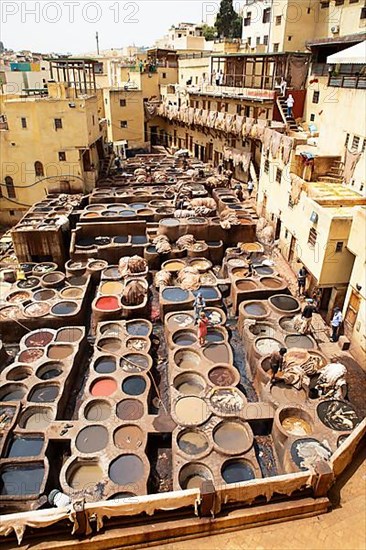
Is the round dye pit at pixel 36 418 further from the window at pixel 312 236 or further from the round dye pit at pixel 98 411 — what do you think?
the window at pixel 312 236

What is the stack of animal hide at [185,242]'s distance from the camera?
23.8 meters

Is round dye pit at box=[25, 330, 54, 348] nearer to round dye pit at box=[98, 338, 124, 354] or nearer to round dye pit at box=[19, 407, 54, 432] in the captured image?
round dye pit at box=[98, 338, 124, 354]

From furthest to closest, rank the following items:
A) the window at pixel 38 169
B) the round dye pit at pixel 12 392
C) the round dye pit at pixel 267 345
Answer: the window at pixel 38 169
the round dye pit at pixel 267 345
the round dye pit at pixel 12 392

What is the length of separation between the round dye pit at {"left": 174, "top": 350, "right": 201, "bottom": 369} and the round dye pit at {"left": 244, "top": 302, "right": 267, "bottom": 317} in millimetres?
3456

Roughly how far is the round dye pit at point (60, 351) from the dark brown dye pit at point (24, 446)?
13.0 ft

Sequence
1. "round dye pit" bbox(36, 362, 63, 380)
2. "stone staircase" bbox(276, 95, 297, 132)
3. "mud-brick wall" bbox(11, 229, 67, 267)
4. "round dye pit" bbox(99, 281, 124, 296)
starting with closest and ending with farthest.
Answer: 1. "round dye pit" bbox(36, 362, 63, 380)
2. "round dye pit" bbox(99, 281, 124, 296)
3. "mud-brick wall" bbox(11, 229, 67, 267)
4. "stone staircase" bbox(276, 95, 297, 132)

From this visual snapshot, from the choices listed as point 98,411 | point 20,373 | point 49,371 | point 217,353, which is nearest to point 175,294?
point 217,353

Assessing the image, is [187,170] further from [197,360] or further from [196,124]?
[197,360]

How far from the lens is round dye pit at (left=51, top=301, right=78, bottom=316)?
19.0 metres

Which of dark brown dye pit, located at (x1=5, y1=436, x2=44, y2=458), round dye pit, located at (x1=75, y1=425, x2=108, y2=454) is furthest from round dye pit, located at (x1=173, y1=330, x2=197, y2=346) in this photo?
dark brown dye pit, located at (x1=5, y1=436, x2=44, y2=458)

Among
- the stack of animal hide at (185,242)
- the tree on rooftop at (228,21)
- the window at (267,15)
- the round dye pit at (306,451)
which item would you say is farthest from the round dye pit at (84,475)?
the tree on rooftop at (228,21)

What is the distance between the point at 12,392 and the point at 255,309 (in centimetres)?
1088

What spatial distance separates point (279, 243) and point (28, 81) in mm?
39445

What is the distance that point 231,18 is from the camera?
52594 millimetres
